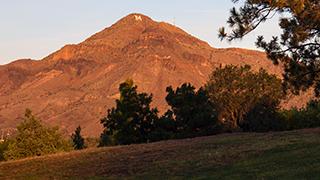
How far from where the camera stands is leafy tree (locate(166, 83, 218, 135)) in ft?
134

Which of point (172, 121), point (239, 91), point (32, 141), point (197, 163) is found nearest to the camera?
point (197, 163)

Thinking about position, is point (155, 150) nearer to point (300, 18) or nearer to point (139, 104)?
point (300, 18)

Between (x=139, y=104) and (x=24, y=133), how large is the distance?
9.19 m

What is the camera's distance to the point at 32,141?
35531 millimetres

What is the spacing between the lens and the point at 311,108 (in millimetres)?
40656

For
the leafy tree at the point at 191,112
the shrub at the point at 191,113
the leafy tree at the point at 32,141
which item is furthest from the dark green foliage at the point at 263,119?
the leafy tree at the point at 32,141

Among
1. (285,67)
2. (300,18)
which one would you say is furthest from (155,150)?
(300,18)

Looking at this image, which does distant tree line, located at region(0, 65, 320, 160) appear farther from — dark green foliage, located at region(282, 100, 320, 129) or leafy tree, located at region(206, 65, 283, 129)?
leafy tree, located at region(206, 65, 283, 129)

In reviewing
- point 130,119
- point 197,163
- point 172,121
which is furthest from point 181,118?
point 197,163

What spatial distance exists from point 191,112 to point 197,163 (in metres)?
22.2

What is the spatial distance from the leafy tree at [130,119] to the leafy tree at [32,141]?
487cm

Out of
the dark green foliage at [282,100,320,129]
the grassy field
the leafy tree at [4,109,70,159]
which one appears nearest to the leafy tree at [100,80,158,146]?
the leafy tree at [4,109,70,159]

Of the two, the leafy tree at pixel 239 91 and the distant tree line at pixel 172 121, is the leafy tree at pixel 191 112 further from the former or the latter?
the leafy tree at pixel 239 91

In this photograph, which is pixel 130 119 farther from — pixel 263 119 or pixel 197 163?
pixel 197 163
